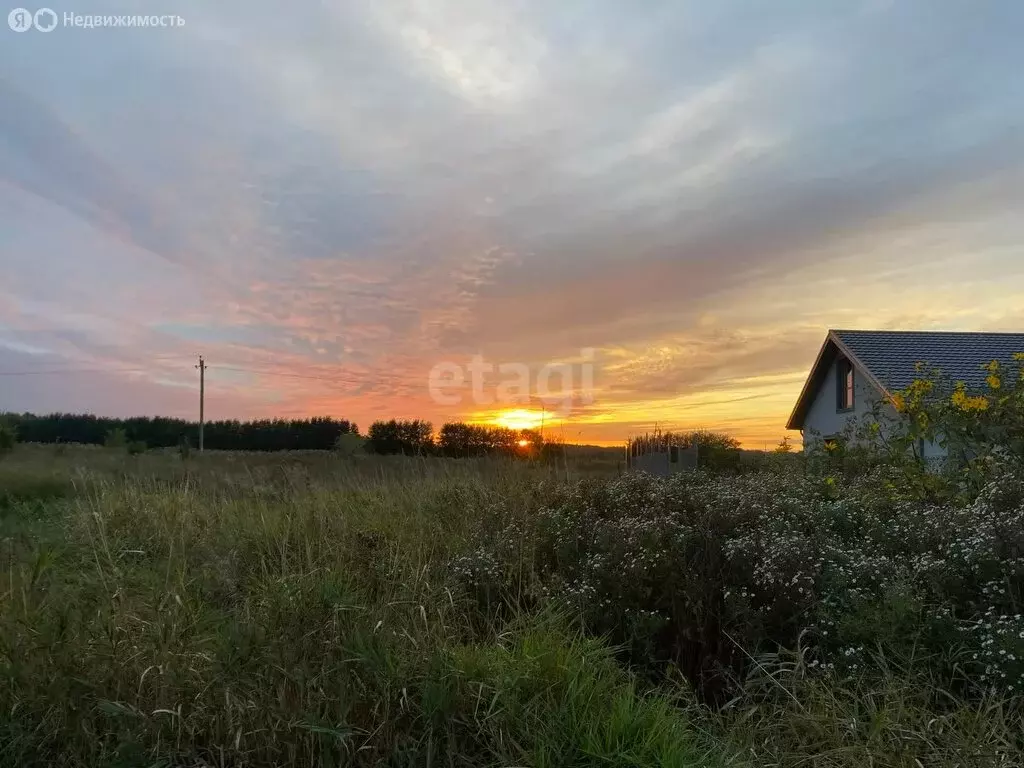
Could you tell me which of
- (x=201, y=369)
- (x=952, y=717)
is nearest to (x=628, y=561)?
(x=952, y=717)

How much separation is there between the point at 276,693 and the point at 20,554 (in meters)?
3.89

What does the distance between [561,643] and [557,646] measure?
0.06m

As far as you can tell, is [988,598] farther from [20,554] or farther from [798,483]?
[20,554]

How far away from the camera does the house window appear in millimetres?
19844

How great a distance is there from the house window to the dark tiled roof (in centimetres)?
109

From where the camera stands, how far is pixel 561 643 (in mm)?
3092

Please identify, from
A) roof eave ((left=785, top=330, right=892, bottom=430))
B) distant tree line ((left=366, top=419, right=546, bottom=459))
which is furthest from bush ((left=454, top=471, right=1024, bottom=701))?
roof eave ((left=785, top=330, right=892, bottom=430))

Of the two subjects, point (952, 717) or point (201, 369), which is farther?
point (201, 369)

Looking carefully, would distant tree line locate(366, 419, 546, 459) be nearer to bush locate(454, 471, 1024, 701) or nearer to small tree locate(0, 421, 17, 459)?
bush locate(454, 471, 1024, 701)

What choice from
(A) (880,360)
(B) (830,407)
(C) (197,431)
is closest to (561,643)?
(A) (880,360)

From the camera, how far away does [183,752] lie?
2580 millimetres

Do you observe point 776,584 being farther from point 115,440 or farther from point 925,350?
point 115,440

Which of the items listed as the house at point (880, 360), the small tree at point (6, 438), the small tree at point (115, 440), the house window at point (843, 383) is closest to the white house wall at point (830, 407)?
the house at point (880, 360)

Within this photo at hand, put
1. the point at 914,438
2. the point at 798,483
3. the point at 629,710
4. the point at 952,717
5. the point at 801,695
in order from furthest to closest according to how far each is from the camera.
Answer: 1. the point at 798,483
2. the point at 914,438
3. the point at 801,695
4. the point at 952,717
5. the point at 629,710
